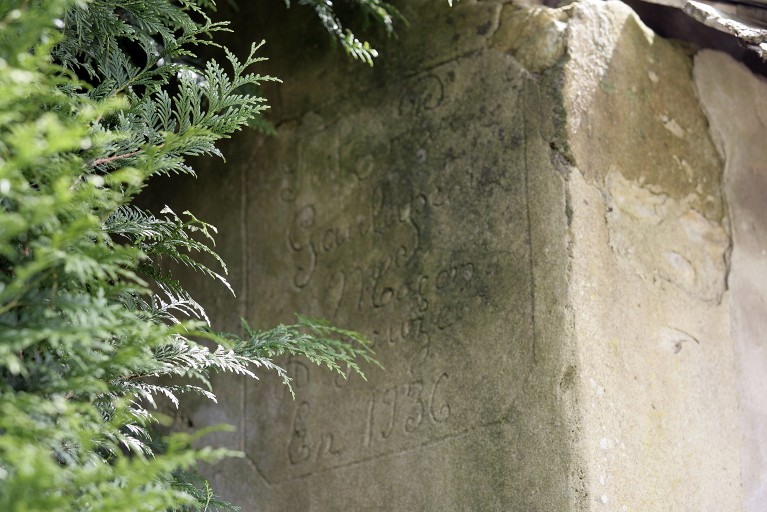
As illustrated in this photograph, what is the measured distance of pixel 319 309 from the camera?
3574 mm

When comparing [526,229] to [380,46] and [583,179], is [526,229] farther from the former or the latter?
[380,46]

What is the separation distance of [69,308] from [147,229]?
1.77 feet

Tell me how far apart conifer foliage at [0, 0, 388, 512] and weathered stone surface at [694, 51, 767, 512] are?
5.02 feet

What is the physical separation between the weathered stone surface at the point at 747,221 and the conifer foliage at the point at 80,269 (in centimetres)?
153

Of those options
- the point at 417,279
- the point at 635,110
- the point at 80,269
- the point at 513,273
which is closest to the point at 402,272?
the point at 417,279

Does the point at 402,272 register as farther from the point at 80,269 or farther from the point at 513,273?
the point at 80,269

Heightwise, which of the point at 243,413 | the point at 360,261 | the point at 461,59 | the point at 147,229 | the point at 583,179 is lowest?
the point at 243,413

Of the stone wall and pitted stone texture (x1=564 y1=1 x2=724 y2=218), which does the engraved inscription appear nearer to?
the stone wall

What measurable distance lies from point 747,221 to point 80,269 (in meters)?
2.47

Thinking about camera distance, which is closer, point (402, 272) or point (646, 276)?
point (646, 276)

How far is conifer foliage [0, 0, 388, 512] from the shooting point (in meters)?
1.74

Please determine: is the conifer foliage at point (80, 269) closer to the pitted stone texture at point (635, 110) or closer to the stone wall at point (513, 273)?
the stone wall at point (513, 273)

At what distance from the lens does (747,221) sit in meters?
3.54

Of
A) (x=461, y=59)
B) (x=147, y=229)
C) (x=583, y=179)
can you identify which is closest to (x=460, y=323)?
(x=583, y=179)
